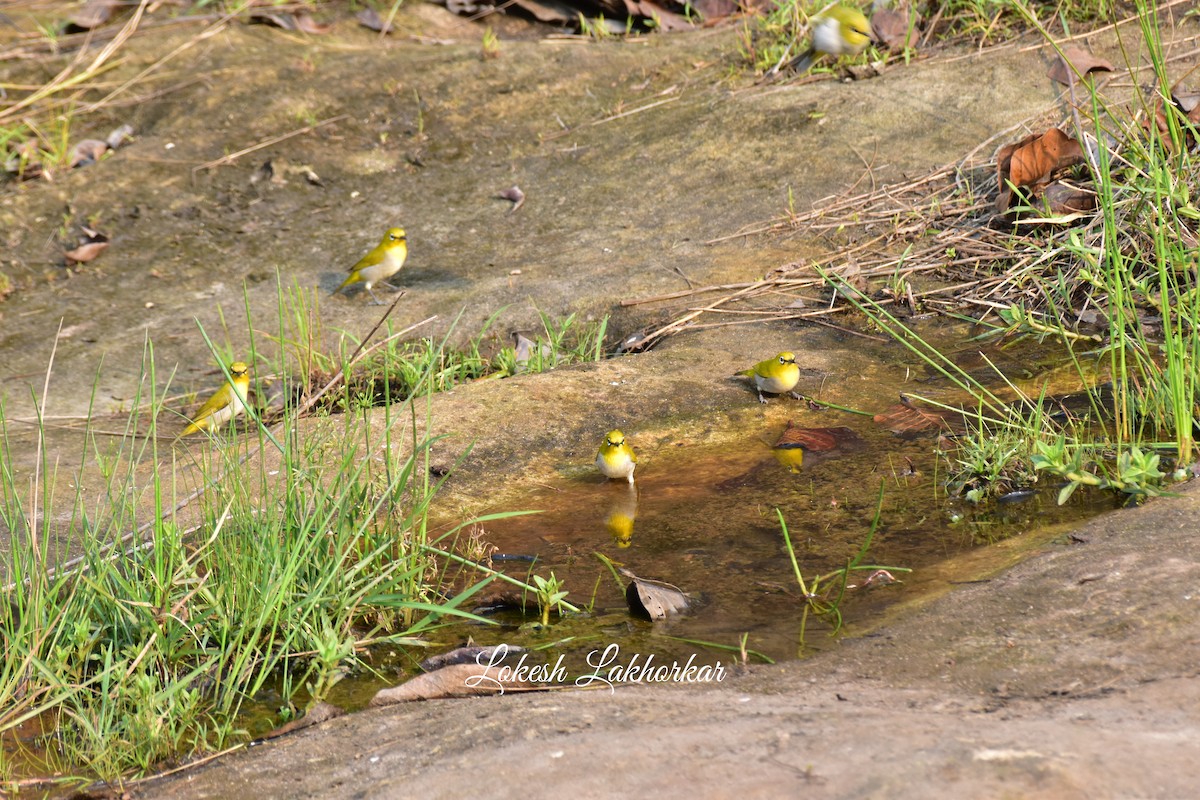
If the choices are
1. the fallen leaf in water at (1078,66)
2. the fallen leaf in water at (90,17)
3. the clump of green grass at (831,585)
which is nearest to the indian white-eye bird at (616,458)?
the clump of green grass at (831,585)

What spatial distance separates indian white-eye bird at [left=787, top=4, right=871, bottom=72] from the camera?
21.8ft

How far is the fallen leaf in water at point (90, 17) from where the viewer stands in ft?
28.5

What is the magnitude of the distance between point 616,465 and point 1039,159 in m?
2.74

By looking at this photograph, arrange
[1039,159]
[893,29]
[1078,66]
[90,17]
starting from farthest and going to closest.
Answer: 1. [90,17]
2. [893,29]
3. [1078,66]
4. [1039,159]

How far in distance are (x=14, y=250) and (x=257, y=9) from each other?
3101 mm

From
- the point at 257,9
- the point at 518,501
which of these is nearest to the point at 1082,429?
the point at 518,501

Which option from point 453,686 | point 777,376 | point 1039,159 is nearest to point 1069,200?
point 1039,159

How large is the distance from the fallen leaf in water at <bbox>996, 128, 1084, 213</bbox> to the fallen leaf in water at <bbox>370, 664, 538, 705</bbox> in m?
3.60

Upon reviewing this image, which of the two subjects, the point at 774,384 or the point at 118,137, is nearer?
the point at 774,384

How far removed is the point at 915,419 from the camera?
12.9 ft

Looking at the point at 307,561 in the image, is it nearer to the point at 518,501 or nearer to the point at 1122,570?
the point at 518,501

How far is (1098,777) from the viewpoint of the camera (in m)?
1.64

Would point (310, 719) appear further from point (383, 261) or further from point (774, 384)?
point (383, 261)

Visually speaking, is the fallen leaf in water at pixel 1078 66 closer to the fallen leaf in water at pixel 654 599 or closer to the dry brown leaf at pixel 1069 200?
the dry brown leaf at pixel 1069 200
